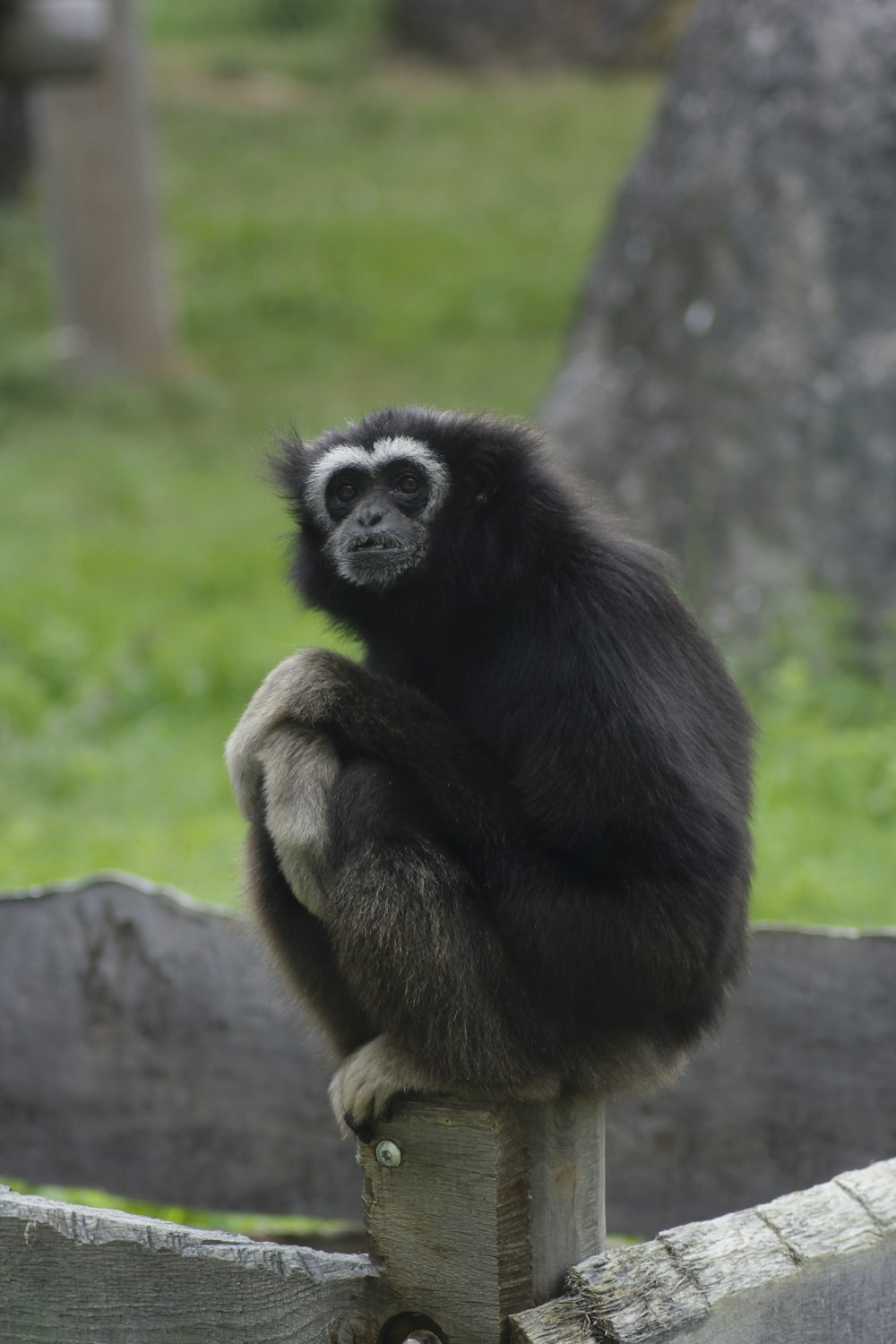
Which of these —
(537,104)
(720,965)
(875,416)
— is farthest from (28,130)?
(720,965)

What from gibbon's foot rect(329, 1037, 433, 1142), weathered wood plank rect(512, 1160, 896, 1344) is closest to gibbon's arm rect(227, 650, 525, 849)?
gibbon's foot rect(329, 1037, 433, 1142)

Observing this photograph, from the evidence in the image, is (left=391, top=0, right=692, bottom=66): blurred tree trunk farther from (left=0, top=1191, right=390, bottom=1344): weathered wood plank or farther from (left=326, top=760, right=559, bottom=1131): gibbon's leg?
(left=0, top=1191, right=390, bottom=1344): weathered wood plank

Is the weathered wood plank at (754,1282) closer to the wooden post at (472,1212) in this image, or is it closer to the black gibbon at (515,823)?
the wooden post at (472,1212)

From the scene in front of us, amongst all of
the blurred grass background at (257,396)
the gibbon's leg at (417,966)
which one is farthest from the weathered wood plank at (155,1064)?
the gibbon's leg at (417,966)

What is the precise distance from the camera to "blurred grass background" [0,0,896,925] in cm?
666

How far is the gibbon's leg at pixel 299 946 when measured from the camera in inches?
134

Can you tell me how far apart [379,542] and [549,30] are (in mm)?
19019

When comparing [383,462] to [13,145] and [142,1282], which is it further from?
[13,145]

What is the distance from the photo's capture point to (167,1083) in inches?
171

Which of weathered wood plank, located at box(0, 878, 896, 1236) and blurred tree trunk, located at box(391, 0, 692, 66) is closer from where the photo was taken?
weathered wood plank, located at box(0, 878, 896, 1236)

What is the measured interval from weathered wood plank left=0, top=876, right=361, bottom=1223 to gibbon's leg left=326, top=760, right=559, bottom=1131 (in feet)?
4.19

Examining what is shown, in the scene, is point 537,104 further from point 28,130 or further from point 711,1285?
point 711,1285

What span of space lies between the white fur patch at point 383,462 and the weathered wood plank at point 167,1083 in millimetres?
1350

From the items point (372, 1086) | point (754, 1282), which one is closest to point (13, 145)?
point (372, 1086)
